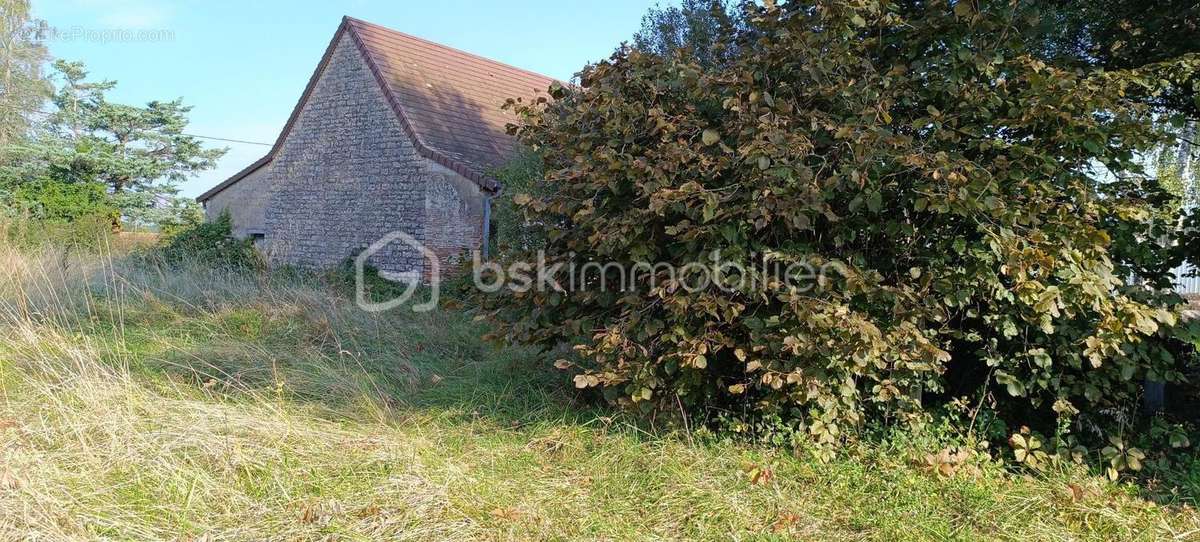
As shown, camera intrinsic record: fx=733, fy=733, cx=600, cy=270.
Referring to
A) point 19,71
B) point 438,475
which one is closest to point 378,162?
point 438,475

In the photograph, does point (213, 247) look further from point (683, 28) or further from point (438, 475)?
point (438, 475)

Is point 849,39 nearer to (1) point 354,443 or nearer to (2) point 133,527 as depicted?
(1) point 354,443

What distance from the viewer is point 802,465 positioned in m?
4.34

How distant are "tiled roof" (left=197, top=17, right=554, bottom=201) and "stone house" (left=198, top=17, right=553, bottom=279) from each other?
32 mm

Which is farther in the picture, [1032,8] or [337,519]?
[1032,8]

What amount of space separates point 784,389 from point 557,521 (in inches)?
63.1

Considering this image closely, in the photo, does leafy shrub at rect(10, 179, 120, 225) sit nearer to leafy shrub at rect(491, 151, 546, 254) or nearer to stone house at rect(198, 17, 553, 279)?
stone house at rect(198, 17, 553, 279)

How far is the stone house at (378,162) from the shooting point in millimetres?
14281

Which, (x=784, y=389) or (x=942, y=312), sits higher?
(x=942, y=312)

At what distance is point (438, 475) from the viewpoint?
4.05 metres

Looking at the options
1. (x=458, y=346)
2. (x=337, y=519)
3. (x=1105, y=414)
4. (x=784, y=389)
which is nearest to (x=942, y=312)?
(x=784, y=389)

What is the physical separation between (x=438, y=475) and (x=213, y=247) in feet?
47.0

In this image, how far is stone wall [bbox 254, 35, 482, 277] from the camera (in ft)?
46.7

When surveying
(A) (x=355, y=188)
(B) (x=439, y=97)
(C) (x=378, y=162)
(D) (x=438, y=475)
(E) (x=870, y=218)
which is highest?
(B) (x=439, y=97)
